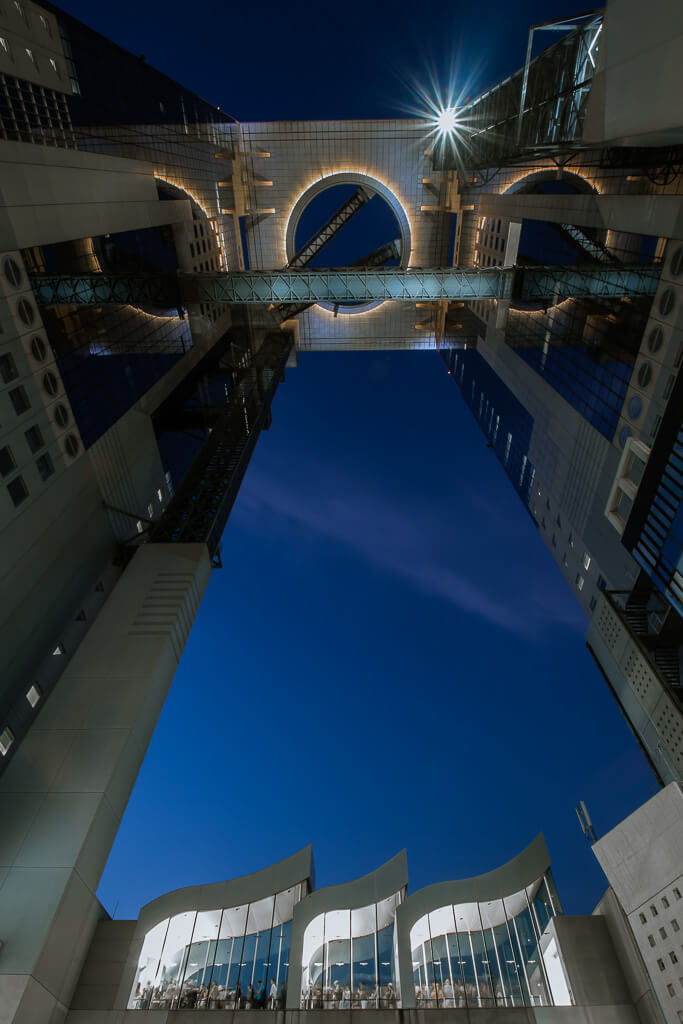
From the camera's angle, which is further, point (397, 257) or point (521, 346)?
point (397, 257)

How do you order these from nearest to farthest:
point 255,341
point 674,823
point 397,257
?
point 674,823 < point 255,341 < point 397,257

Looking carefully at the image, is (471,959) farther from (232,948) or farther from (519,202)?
(519,202)

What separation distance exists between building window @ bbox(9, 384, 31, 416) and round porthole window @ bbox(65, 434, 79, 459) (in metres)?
Result: 3.65

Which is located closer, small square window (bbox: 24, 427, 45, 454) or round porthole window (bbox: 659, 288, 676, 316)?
small square window (bbox: 24, 427, 45, 454)

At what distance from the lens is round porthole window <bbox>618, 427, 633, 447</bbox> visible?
2976 centimetres

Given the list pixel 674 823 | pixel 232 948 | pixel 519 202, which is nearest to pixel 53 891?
pixel 232 948

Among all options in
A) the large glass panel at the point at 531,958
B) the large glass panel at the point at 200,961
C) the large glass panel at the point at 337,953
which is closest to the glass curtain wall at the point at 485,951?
the large glass panel at the point at 531,958

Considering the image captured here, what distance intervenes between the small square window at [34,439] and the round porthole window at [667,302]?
31.2 metres

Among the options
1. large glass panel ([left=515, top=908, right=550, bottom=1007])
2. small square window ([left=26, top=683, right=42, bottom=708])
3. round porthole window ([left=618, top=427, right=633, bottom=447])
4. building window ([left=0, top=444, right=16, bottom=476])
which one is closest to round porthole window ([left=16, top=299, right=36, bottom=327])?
building window ([left=0, top=444, right=16, bottom=476])

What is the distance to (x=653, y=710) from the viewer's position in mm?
26219

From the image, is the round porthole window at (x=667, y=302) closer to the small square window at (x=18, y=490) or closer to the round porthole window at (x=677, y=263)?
the round porthole window at (x=677, y=263)

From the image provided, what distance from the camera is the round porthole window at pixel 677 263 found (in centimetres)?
2488

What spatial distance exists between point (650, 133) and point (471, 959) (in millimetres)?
30670

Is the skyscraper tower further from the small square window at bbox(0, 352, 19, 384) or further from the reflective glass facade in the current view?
the reflective glass facade
